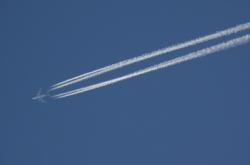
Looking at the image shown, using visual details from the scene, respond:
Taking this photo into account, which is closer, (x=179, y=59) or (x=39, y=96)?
(x=179, y=59)

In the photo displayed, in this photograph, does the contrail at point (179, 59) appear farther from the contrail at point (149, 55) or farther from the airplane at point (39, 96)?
the airplane at point (39, 96)

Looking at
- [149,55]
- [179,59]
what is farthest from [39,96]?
[179,59]

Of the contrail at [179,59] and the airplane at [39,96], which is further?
the airplane at [39,96]

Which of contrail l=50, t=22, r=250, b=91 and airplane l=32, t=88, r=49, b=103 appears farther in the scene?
airplane l=32, t=88, r=49, b=103

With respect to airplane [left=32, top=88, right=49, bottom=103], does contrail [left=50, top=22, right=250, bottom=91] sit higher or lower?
higher

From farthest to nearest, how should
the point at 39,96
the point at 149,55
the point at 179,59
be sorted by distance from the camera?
the point at 39,96 < the point at 149,55 < the point at 179,59

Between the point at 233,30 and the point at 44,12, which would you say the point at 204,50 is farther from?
the point at 44,12

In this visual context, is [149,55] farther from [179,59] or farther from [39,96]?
[39,96]

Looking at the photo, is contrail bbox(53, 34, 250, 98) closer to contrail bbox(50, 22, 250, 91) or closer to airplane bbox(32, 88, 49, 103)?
contrail bbox(50, 22, 250, 91)

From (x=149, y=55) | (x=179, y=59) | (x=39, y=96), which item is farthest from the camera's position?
(x=39, y=96)

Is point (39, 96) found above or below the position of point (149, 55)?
below

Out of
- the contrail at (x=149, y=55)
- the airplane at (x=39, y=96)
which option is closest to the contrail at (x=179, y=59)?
the contrail at (x=149, y=55)

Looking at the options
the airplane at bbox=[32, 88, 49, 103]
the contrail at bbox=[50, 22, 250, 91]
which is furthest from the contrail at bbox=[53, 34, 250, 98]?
the airplane at bbox=[32, 88, 49, 103]
